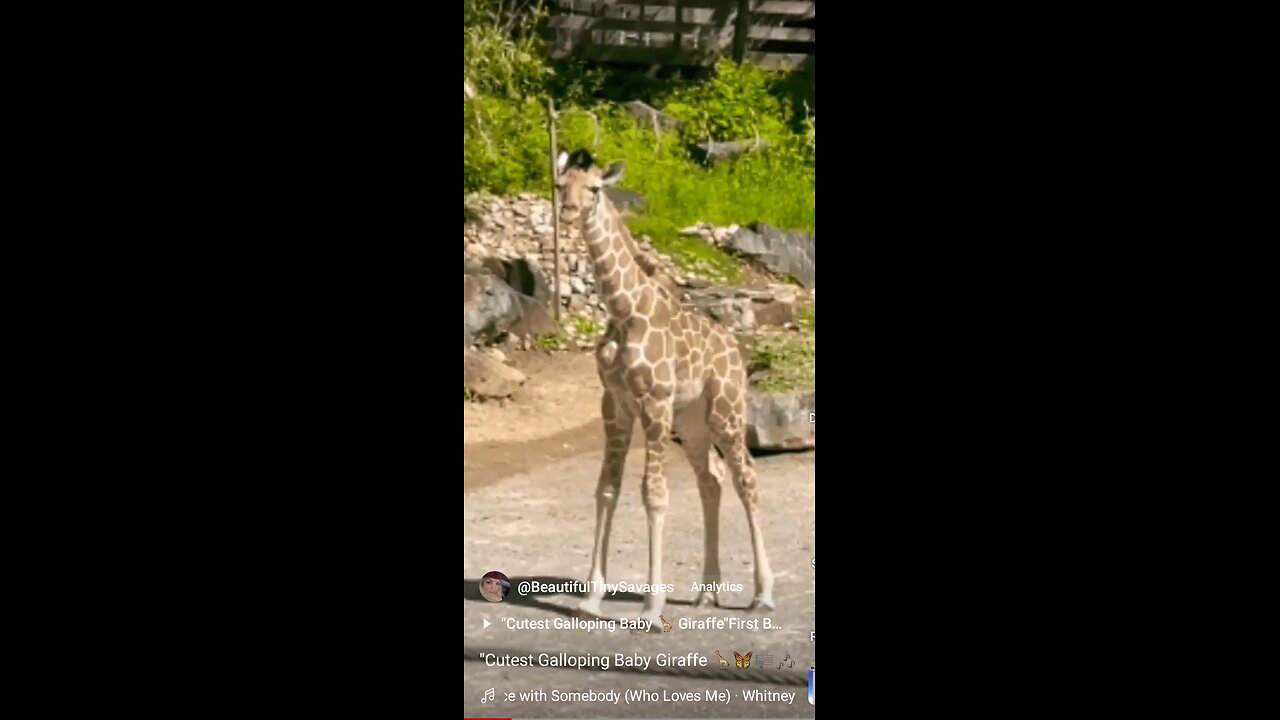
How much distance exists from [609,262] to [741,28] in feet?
2.73

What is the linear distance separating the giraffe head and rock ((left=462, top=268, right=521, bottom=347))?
0.28m

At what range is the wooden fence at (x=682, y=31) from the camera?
490 centimetres

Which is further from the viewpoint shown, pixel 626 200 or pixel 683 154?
pixel 683 154

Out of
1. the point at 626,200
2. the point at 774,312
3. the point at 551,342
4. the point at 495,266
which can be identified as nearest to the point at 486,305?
the point at 495,266

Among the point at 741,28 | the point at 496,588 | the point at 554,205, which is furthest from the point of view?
the point at 741,28

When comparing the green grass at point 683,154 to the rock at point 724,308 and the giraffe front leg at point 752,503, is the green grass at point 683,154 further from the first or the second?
the giraffe front leg at point 752,503

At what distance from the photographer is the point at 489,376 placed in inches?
196

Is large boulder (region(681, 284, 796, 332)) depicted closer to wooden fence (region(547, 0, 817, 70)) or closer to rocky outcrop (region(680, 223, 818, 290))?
rocky outcrop (region(680, 223, 818, 290))

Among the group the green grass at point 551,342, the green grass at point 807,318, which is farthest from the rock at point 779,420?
the green grass at point 551,342

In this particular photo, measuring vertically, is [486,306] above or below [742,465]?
above

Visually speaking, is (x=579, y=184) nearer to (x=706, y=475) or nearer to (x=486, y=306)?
(x=486, y=306)

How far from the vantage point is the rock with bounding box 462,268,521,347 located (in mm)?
4941

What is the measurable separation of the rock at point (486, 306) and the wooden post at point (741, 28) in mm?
1000

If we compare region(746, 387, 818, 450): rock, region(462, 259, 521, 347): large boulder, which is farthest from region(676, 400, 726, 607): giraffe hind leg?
region(462, 259, 521, 347): large boulder
